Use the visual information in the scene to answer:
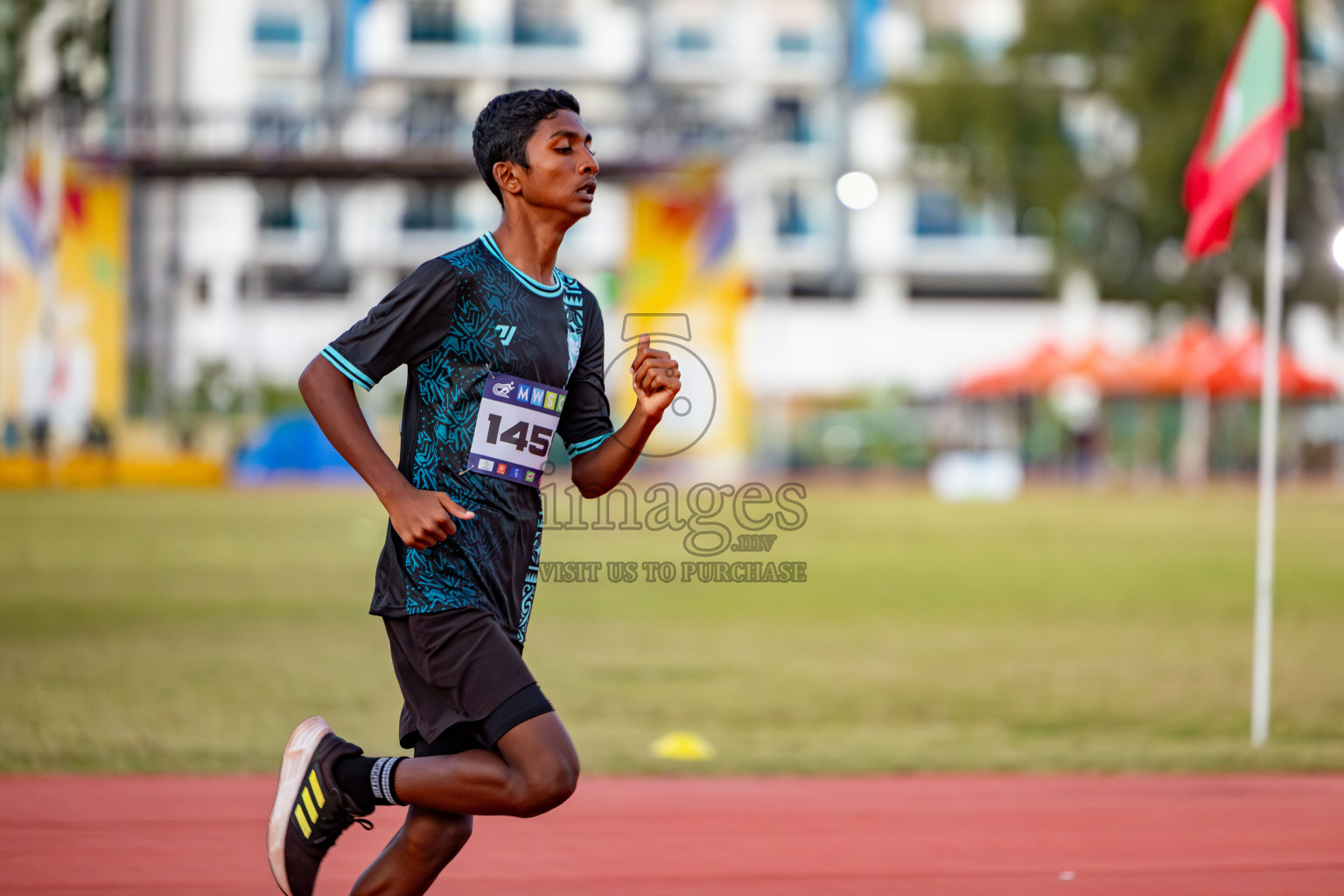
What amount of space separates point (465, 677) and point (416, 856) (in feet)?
1.51

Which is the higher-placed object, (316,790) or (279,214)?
(279,214)

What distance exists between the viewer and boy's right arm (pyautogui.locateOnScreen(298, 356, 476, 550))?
355 centimetres

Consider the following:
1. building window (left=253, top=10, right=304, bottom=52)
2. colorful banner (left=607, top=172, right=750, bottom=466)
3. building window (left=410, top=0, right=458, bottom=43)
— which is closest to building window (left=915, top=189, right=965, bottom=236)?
building window (left=410, top=0, right=458, bottom=43)

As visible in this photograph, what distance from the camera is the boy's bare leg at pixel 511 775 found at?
356cm

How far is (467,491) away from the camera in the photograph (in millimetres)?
3707

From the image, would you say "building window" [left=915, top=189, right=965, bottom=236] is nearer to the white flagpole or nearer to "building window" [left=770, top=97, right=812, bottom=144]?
"building window" [left=770, top=97, right=812, bottom=144]

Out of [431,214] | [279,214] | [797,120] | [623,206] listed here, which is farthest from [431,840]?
[797,120]

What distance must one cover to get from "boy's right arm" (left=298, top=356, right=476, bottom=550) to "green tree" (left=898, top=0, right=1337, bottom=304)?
3501 centimetres

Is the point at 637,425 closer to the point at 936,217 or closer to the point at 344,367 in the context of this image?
the point at 344,367

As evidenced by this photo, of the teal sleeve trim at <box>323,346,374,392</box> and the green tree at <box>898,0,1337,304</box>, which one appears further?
the green tree at <box>898,0,1337,304</box>

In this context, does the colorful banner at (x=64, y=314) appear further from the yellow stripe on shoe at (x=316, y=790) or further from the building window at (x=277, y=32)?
the building window at (x=277, y=32)

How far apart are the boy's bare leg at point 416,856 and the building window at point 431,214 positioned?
59.9 m

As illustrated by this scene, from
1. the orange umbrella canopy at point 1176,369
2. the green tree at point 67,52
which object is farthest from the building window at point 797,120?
the green tree at point 67,52

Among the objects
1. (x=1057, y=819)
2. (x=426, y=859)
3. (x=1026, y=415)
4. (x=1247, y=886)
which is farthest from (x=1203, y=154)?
(x=1026, y=415)
